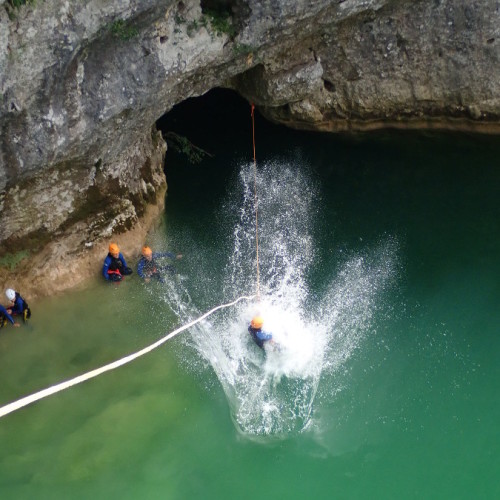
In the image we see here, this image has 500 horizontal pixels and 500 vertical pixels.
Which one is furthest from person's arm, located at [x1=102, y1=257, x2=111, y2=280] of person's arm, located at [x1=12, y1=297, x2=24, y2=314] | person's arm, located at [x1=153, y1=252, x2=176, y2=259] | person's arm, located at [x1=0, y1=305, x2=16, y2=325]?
person's arm, located at [x1=0, y1=305, x2=16, y2=325]

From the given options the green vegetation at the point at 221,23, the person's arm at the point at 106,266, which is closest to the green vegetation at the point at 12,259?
the person's arm at the point at 106,266

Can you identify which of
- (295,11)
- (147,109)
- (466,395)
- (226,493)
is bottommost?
(466,395)

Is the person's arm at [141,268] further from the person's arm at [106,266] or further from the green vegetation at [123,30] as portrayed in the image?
the green vegetation at [123,30]

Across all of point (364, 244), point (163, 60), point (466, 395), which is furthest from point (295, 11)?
point (466, 395)

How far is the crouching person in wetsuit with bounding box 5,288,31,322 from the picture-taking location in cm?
901

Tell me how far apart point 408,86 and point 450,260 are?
3.79 meters

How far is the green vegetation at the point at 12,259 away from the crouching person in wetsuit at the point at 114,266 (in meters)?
1.24

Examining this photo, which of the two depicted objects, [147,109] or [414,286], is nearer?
[147,109]

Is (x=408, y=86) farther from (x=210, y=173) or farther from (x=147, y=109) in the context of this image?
(x=147, y=109)

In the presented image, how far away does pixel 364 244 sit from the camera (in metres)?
10.8

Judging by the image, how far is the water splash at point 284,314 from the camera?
8609 millimetres

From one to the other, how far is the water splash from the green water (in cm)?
4

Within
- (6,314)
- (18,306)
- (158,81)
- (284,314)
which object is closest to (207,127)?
(158,81)

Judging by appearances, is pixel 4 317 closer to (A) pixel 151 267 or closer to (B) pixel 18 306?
(B) pixel 18 306
